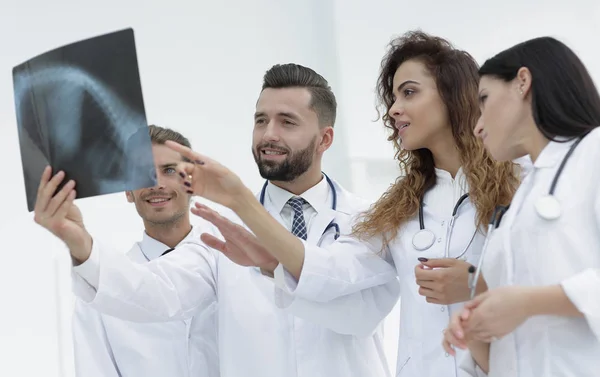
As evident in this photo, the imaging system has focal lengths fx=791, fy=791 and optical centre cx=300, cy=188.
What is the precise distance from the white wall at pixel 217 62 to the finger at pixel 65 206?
7.21 feet

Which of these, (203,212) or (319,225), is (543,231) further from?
(319,225)

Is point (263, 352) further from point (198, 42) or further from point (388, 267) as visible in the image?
point (198, 42)

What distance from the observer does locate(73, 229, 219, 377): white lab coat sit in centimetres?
243

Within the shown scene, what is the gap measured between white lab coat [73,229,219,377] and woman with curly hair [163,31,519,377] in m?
0.52

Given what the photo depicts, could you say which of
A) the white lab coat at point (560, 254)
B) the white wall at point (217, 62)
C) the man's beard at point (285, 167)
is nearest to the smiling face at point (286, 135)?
the man's beard at point (285, 167)

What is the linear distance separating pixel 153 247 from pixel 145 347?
14.0 inches

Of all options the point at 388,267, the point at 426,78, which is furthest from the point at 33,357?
the point at 426,78

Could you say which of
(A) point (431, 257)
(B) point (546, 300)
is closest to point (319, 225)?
(A) point (431, 257)

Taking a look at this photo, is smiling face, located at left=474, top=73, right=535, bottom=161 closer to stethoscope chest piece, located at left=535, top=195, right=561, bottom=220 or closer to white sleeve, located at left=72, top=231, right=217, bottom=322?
stethoscope chest piece, located at left=535, top=195, right=561, bottom=220

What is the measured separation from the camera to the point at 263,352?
7.37ft

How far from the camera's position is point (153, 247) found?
2646mm

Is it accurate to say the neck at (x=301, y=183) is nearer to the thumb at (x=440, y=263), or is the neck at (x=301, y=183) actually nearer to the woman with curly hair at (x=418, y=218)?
the woman with curly hair at (x=418, y=218)

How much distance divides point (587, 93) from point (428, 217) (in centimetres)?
62

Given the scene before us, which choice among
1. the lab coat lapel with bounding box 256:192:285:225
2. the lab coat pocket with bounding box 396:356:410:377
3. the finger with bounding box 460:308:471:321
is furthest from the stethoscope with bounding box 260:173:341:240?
the finger with bounding box 460:308:471:321
